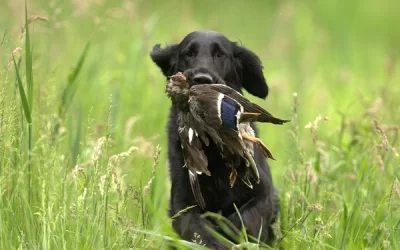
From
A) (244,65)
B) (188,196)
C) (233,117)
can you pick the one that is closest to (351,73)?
(244,65)

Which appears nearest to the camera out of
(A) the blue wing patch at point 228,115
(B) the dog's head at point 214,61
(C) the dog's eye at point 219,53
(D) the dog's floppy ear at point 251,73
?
(A) the blue wing patch at point 228,115

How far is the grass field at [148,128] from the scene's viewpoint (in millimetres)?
4352

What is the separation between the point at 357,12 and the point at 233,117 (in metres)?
7.91

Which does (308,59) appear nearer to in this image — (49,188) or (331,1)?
(331,1)

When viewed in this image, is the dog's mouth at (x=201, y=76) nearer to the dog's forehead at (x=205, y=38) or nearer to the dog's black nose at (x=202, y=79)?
the dog's black nose at (x=202, y=79)

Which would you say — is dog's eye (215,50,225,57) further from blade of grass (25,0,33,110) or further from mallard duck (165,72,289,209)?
blade of grass (25,0,33,110)

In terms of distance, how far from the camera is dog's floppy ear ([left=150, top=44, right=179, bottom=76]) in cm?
573

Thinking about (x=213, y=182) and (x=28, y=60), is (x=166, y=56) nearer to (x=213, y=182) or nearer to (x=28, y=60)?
(x=213, y=182)

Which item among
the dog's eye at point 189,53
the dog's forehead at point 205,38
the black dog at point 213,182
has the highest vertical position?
the dog's forehead at point 205,38

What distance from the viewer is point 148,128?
24.1 ft

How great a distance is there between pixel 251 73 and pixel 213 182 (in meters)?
0.95

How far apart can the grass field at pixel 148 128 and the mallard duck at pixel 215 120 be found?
7.5 inches

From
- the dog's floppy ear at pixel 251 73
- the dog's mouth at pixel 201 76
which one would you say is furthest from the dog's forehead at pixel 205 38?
the dog's mouth at pixel 201 76

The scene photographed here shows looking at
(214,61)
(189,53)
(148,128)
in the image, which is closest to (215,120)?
(214,61)
